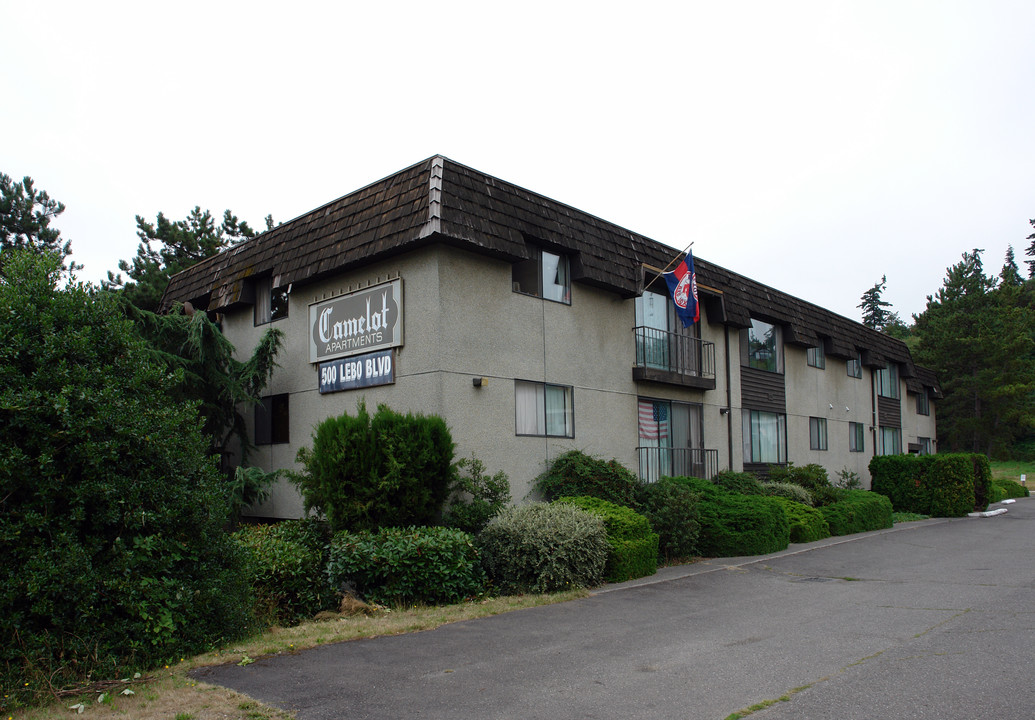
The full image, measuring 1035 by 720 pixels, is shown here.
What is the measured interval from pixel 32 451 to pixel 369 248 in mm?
7139

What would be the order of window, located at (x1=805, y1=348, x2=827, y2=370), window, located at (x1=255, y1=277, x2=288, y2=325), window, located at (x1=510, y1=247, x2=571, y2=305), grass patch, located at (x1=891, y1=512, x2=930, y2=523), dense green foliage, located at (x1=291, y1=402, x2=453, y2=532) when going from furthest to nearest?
window, located at (x1=805, y1=348, x2=827, y2=370)
grass patch, located at (x1=891, y1=512, x2=930, y2=523)
window, located at (x1=255, y1=277, x2=288, y2=325)
window, located at (x1=510, y1=247, x2=571, y2=305)
dense green foliage, located at (x1=291, y1=402, x2=453, y2=532)

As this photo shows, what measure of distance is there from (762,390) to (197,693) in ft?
59.0

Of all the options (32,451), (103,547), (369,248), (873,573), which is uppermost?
(369,248)

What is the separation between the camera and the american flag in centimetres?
1641

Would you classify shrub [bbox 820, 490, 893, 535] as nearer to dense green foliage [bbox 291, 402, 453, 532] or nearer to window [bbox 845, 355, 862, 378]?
window [bbox 845, 355, 862, 378]

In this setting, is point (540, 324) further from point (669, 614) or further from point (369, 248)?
point (669, 614)

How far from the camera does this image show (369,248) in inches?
508

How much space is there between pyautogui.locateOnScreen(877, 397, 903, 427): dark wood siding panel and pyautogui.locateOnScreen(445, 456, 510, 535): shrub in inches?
871

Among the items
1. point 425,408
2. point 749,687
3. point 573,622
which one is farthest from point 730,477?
point 749,687

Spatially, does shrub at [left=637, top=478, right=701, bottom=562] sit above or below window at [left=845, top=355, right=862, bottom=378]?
below

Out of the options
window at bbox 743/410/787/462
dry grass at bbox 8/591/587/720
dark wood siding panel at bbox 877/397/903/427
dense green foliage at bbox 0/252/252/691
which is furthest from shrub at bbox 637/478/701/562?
dark wood siding panel at bbox 877/397/903/427

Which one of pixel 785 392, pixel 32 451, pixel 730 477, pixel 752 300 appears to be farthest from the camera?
pixel 785 392

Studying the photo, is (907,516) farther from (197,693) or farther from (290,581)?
(197,693)

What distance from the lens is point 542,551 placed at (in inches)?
413
